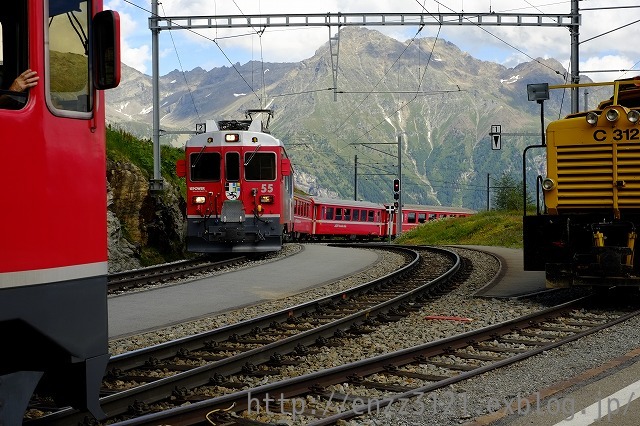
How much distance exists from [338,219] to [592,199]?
112 feet

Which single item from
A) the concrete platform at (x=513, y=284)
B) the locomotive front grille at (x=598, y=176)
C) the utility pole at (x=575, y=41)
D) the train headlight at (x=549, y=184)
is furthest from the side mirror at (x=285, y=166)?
the locomotive front grille at (x=598, y=176)

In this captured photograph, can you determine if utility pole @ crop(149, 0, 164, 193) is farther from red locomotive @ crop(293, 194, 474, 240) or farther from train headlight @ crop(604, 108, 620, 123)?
train headlight @ crop(604, 108, 620, 123)

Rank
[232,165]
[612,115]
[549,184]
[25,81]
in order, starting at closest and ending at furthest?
1. [25,81]
2. [612,115]
3. [549,184]
4. [232,165]

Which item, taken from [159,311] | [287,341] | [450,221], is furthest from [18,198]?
[450,221]

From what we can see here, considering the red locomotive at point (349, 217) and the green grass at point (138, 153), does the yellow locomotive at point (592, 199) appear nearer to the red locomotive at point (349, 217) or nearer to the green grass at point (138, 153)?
the green grass at point (138, 153)

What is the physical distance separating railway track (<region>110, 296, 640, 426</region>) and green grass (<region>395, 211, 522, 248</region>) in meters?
25.0

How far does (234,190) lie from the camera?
2180 cm

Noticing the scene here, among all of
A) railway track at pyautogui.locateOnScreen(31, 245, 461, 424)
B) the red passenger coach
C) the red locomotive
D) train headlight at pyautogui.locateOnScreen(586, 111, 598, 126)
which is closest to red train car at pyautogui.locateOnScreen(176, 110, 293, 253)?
railway track at pyautogui.locateOnScreen(31, 245, 461, 424)

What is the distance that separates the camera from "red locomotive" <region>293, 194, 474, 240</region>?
3991 centimetres

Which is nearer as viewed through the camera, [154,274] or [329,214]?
[154,274]

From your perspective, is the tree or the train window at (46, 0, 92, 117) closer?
the train window at (46, 0, 92, 117)

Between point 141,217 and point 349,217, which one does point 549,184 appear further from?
point 349,217

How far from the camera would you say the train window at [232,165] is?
21906 millimetres

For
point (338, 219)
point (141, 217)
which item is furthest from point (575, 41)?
point (338, 219)
